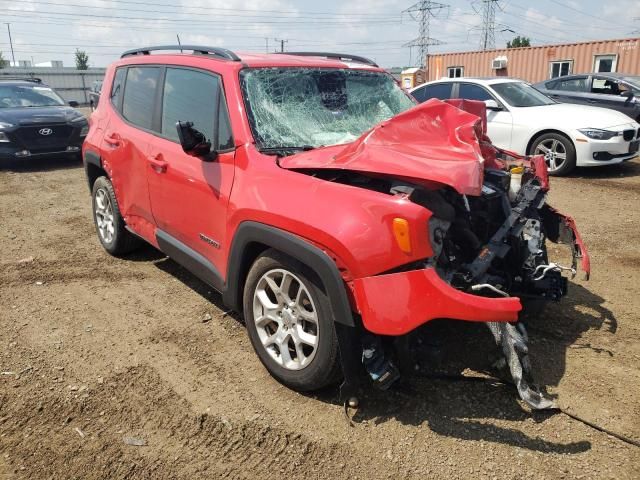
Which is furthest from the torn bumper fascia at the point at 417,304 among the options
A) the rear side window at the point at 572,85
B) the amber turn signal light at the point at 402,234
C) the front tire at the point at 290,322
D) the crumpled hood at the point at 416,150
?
the rear side window at the point at 572,85

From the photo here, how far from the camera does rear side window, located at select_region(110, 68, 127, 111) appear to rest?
4.72m

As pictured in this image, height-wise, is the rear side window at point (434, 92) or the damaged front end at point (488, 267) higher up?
the rear side window at point (434, 92)

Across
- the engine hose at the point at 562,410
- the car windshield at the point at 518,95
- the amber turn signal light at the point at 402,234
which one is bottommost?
the engine hose at the point at 562,410

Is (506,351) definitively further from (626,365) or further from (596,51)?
(596,51)

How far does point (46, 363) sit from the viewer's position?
3365 millimetres

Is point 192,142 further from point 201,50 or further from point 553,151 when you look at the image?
point 553,151

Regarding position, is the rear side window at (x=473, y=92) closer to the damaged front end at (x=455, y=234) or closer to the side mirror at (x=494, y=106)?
the side mirror at (x=494, y=106)

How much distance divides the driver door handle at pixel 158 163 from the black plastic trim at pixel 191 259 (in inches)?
19.5

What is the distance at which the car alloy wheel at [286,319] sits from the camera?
2.82 m

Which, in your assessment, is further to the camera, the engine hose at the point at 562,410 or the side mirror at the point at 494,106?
the side mirror at the point at 494,106

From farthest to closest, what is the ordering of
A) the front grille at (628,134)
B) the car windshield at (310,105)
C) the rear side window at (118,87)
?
the front grille at (628,134) → the rear side window at (118,87) → the car windshield at (310,105)

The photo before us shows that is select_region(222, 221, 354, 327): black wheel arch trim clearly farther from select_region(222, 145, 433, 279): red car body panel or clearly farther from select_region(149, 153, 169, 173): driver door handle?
select_region(149, 153, 169, 173): driver door handle

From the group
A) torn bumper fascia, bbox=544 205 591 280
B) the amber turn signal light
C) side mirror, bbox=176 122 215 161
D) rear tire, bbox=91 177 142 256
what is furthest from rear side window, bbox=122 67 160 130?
torn bumper fascia, bbox=544 205 591 280

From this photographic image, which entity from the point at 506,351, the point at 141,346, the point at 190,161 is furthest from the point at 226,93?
the point at 506,351
